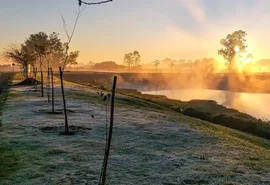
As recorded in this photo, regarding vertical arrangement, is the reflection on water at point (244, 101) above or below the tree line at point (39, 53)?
below

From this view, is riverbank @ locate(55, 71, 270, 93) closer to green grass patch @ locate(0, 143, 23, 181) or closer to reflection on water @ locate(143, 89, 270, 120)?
reflection on water @ locate(143, 89, 270, 120)

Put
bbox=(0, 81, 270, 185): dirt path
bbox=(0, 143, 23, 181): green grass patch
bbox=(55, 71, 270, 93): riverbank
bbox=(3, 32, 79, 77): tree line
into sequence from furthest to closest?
bbox=(55, 71, 270, 93): riverbank < bbox=(3, 32, 79, 77): tree line < bbox=(0, 143, 23, 181): green grass patch < bbox=(0, 81, 270, 185): dirt path

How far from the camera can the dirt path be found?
1184 centimetres

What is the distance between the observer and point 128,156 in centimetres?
1454

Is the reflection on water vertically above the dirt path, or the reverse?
the dirt path

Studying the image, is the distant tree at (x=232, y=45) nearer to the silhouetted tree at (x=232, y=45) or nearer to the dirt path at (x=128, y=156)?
the silhouetted tree at (x=232, y=45)

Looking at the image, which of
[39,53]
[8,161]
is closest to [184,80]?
[39,53]

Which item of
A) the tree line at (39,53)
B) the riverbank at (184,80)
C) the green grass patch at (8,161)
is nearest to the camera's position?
the green grass patch at (8,161)

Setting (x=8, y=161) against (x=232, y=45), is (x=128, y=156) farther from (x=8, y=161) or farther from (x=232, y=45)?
(x=232, y=45)

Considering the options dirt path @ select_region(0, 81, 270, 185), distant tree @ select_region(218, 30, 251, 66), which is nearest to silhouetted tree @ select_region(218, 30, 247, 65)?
distant tree @ select_region(218, 30, 251, 66)

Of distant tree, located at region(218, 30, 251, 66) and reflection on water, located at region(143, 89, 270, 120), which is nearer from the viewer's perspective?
reflection on water, located at region(143, 89, 270, 120)

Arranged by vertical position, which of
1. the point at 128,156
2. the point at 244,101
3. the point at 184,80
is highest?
the point at 184,80

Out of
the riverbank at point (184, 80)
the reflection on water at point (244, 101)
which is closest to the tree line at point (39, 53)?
the riverbank at point (184, 80)

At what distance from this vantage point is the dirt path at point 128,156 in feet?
38.8
